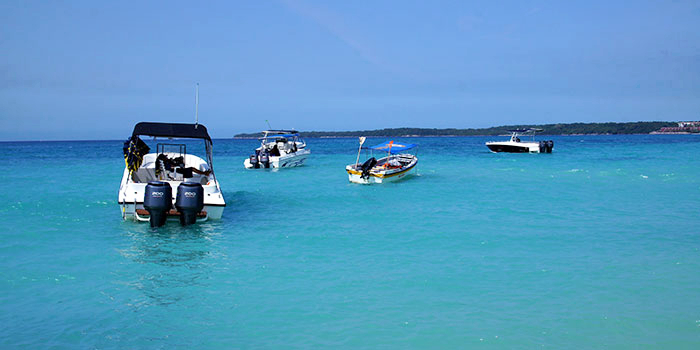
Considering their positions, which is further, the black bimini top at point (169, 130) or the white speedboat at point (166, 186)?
the black bimini top at point (169, 130)

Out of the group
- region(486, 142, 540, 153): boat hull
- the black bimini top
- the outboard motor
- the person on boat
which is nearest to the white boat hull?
the person on boat

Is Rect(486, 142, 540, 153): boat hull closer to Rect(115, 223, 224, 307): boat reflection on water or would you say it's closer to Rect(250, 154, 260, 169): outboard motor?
Rect(250, 154, 260, 169): outboard motor

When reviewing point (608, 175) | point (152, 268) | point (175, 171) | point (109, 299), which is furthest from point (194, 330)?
point (608, 175)

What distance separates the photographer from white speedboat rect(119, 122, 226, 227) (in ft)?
42.0

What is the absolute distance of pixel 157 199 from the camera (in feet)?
41.5

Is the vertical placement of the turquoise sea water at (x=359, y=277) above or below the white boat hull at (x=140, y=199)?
below

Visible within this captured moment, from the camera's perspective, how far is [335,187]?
80.5 feet

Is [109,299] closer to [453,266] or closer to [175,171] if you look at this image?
[453,266]

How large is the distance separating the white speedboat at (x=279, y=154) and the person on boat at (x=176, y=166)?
683 inches

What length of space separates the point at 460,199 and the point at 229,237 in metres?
10.0

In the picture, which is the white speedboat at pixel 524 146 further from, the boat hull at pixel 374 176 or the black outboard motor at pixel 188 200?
the black outboard motor at pixel 188 200

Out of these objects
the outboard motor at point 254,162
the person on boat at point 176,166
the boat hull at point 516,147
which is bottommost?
the outboard motor at point 254,162

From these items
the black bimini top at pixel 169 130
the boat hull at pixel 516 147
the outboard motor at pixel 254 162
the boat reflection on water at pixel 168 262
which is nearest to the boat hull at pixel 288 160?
the outboard motor at pixel 254 162

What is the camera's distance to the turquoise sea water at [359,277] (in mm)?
6941
